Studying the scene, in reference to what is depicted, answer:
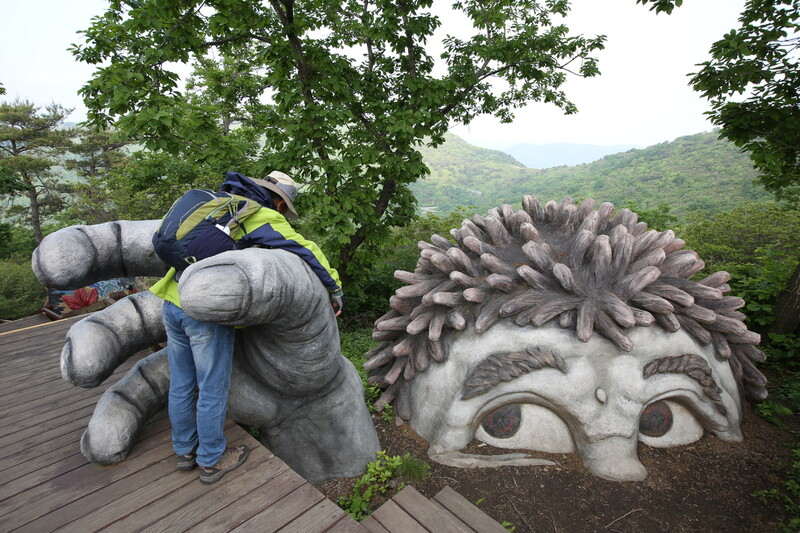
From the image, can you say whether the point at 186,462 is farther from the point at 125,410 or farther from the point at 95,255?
the point at 95,255

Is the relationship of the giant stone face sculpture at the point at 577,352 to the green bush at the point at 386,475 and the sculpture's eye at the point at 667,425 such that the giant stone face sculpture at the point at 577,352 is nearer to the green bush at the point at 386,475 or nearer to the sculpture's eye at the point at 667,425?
the sculpture's eye at the point at 667,425

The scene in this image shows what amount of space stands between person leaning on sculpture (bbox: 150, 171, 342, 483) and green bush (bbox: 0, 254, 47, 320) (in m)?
14.8

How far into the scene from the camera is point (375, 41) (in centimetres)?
552

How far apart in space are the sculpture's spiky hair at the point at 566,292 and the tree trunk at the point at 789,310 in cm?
157

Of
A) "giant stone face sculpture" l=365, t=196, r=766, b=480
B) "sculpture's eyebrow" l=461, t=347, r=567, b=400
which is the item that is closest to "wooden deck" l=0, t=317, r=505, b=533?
"sculpture's eyebrow" l=461, t=347, r=567, b=400

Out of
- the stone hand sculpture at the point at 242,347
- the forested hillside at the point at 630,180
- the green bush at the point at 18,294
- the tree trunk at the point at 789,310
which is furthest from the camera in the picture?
the forested hillside at the point at 630,180

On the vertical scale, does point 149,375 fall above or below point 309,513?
above

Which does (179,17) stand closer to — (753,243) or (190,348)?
(190,348)

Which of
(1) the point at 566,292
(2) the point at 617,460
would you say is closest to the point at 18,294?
(1) the point at 566,292

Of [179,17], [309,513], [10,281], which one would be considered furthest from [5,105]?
[309,513]

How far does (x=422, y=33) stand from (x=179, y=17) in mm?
3126

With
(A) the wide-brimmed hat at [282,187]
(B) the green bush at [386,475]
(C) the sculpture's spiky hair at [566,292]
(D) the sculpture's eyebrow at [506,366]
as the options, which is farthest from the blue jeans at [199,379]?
(D) the sculpture's eyebrow at [506,366]

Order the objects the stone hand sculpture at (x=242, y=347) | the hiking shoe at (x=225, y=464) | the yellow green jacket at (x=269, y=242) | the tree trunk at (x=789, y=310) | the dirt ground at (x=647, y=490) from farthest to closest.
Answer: the tree trunk at (x=789, y=310) → the dirt ground at (x=647, y=490) → the hiking shoe at (x=225, y=464) → the yellow green jacket at (x=269, y=242) → the stone hand sculpture at (x=242, y=347)

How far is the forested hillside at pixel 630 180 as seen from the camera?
15.2 m
